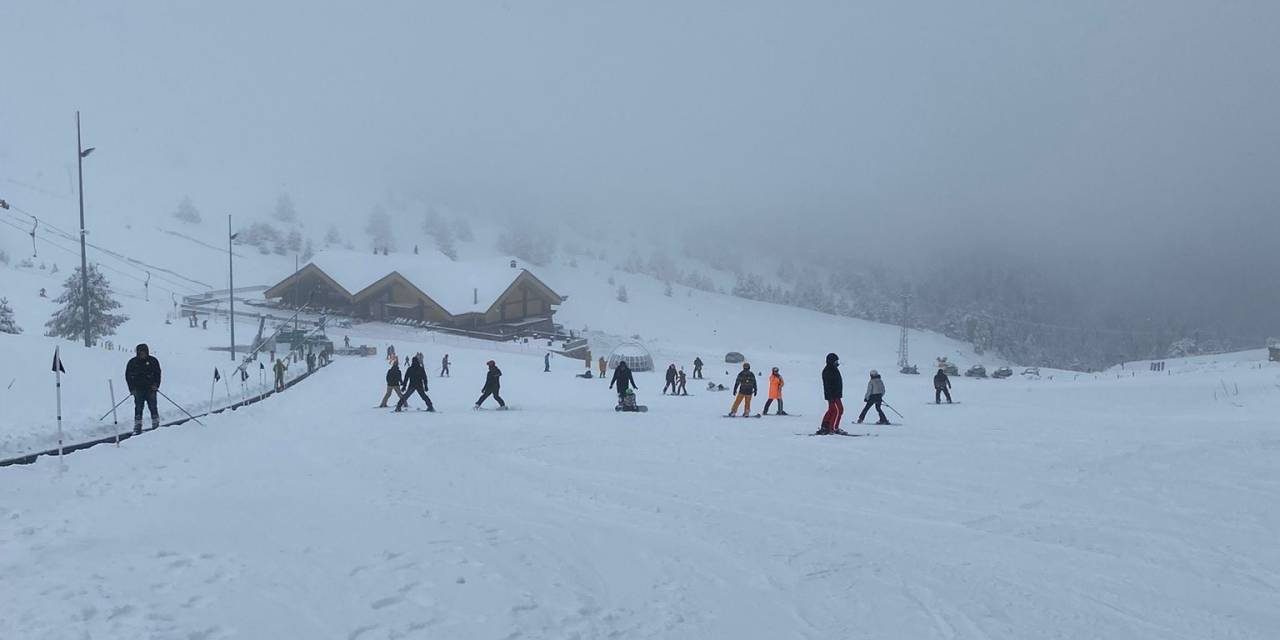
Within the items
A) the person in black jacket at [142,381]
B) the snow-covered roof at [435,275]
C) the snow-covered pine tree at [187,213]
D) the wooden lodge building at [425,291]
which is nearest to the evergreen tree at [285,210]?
the snow-covered pine tree at [187,213]

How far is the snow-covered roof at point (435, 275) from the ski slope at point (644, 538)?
58.3 meters

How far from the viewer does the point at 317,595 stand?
16.4 ft

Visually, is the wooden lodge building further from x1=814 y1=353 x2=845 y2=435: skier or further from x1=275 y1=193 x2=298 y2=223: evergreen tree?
x1=814 y1=353 x2=845 y2=435: skier

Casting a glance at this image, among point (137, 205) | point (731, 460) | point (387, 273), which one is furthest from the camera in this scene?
point (137, 205)

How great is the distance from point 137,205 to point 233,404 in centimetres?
10560

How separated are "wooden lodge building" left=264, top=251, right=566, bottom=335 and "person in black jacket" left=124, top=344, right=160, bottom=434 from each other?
56488 mm

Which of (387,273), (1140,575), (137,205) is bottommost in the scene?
(1140,575)

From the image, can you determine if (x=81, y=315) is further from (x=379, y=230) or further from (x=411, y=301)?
(x=379, y=230)

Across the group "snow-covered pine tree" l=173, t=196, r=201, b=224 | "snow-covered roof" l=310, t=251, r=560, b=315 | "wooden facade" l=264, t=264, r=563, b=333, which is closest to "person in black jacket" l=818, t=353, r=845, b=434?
"wooden facade" l=264, t=264, r=563, b=333

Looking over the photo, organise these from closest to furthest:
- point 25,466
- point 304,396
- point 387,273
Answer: point 25,466
point 304,396
point 387,273

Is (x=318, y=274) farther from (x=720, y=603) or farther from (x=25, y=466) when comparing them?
(x=720, y=603)

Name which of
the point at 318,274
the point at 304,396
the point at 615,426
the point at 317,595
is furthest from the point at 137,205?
the point at 317,595

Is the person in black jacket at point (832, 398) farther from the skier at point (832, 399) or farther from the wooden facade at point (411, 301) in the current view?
the wooden facade at point (411, 301)

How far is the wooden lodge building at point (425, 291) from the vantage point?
70375mm
